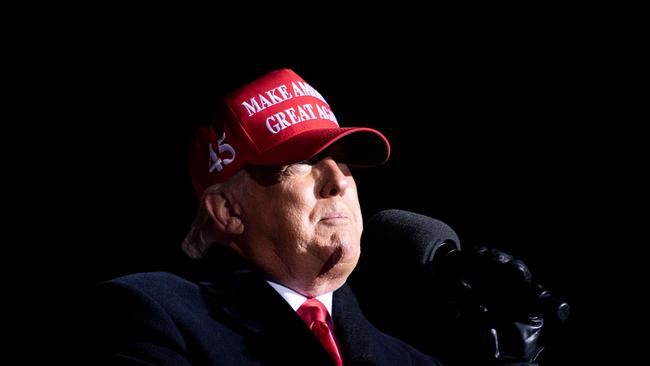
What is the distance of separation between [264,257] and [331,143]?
0.27m

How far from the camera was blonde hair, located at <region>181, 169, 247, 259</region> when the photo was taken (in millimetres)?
1963

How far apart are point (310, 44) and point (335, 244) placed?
944mm

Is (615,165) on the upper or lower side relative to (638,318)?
upper

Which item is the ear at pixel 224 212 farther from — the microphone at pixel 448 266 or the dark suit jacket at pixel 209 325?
the microphone at pixel 448 266

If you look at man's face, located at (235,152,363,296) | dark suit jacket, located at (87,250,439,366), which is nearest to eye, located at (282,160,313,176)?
man's face, located at (235,152,363,296)

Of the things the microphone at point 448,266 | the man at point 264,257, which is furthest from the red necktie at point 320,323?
the microphone at point 448,266

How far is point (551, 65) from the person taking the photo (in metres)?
2.66

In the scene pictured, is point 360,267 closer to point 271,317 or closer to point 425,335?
point 425,335

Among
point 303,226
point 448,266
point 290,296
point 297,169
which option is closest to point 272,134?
point 297,169

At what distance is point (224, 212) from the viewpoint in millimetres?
1957

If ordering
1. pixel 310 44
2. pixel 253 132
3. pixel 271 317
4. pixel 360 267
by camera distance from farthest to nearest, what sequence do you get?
pixel 310 44 < pixel 360 267 < pixel 253 132 < pixel 271 317

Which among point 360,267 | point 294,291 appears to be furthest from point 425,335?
point 294,291

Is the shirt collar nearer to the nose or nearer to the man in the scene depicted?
the man

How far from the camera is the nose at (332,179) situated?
1891 mm
